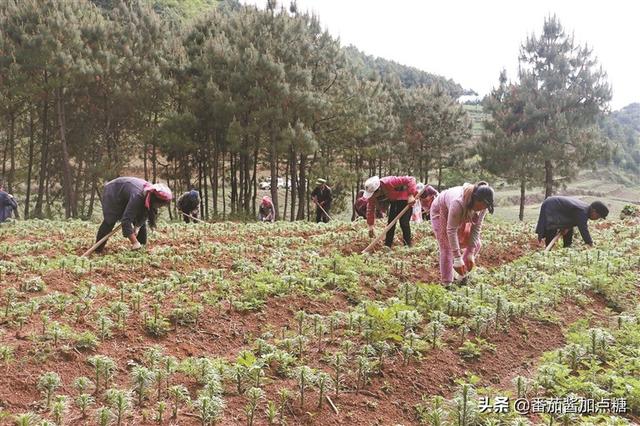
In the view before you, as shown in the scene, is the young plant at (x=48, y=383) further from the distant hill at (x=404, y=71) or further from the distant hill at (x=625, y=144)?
the distant hill at (x=404, y=71)

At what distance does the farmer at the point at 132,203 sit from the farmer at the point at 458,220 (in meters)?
3.96

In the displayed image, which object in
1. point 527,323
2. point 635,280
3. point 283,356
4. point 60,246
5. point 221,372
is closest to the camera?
point 221,372

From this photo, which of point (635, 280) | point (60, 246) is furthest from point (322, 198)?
point (635, 280)

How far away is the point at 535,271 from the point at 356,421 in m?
5.13

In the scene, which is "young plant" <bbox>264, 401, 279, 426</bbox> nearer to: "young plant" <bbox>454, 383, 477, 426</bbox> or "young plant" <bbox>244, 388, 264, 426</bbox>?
"young plant" <bbox>244, 388, 264, 426</bbox>

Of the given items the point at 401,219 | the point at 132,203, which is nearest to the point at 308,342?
the point at 132,203

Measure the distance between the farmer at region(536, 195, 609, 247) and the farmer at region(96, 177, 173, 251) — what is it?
689 centimetres

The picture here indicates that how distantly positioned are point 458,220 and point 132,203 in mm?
4765

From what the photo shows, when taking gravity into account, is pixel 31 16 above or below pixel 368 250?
above

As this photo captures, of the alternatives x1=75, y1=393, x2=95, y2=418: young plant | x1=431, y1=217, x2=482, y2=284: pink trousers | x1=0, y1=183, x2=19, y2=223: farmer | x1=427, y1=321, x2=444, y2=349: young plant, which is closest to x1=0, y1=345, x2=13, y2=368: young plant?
x1=75, y1=393, x2=95, y2=418: young plant

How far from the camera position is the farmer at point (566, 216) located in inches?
372

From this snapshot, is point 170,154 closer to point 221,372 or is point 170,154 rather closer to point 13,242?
point 13,242

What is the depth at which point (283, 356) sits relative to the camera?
435cm

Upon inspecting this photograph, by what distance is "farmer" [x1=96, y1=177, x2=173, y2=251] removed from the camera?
7953 mm
